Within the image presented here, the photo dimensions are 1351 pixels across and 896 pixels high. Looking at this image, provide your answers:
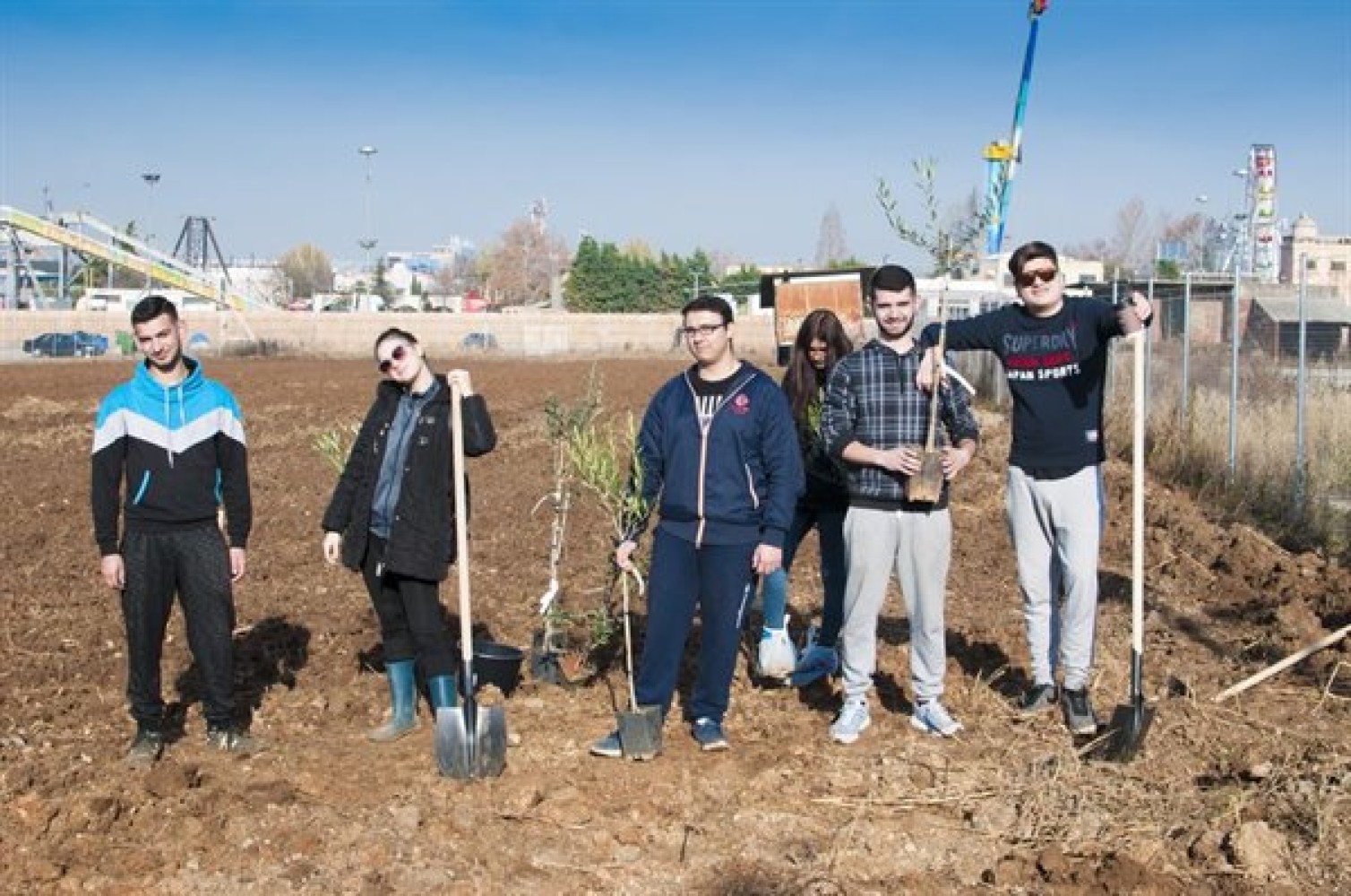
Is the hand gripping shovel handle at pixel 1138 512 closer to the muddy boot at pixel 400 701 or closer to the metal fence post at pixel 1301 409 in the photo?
the muddy boot at pixel 400 701

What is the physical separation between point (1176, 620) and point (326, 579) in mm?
5541

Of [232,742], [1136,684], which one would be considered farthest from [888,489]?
[232,742]

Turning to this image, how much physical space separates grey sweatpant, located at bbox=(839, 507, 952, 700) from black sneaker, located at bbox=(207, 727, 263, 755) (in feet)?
8.26

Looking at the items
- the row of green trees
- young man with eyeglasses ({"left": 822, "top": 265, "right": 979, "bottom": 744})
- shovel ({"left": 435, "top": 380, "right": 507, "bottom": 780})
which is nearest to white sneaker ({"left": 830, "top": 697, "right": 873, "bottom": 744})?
young man with eyeglasses ({"left": 822, "top": 265, "right": 979, "bottom": 744})

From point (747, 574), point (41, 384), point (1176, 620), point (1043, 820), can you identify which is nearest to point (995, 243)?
point (747, 574)

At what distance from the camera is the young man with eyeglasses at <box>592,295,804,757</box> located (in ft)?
18.6

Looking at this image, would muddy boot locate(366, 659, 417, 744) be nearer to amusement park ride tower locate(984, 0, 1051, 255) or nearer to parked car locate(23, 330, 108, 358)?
amusement park ride tower locate(984, 0, 1051, 255)

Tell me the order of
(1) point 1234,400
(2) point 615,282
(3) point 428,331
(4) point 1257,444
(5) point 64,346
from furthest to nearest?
(2) point 615,282
(3) point 428,331
(5) point 64,346
(4) point 1257,444
(1) point 1234,400

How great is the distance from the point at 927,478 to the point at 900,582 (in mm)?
512

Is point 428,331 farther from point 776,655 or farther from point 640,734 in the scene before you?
point 640,734

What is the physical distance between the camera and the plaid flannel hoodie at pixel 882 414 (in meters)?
5.83

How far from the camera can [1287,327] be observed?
65.1ft

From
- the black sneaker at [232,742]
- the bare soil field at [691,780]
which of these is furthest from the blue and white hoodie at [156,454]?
the bare soil field at [691,780]

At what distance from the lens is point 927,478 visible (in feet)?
18.5
